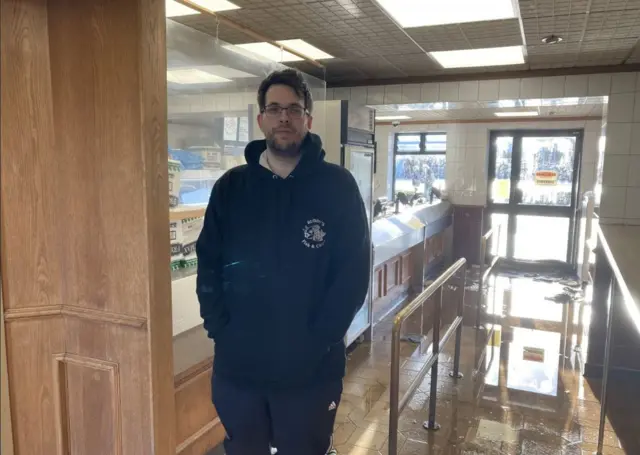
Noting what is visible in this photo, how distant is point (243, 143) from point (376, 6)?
1043 mm

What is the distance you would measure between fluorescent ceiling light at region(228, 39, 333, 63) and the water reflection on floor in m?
2.29

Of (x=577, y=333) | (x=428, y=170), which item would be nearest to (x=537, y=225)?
(x=428, y=170)

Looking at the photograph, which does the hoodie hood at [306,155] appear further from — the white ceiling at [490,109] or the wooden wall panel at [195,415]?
the white ceiling at [490,109]

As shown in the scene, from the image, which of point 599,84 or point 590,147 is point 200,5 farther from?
point 590,147

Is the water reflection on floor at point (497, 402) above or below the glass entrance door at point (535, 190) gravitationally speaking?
below

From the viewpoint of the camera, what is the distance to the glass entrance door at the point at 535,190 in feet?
24.2

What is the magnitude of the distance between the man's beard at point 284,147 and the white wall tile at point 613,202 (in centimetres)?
309

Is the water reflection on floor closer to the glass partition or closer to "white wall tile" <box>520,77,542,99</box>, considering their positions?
the glass partition

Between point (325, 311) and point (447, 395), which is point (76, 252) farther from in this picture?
point (447, 395)

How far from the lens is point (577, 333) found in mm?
4699

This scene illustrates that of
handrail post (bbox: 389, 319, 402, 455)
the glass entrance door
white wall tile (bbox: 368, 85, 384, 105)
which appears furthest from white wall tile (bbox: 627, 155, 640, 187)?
the glass entrance door

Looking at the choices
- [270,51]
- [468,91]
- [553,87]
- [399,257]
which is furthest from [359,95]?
[399,257]

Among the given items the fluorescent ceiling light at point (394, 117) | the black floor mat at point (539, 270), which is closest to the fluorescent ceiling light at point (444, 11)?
the fluorescent ceiling light at point (394, 117)

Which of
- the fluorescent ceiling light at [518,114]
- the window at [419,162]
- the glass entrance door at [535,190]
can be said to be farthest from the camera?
the window at [419,162]
